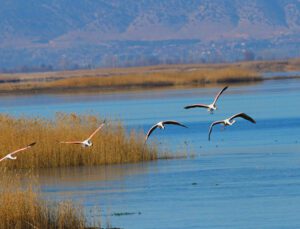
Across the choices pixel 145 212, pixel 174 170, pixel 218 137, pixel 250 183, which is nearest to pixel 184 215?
pixel 145 212

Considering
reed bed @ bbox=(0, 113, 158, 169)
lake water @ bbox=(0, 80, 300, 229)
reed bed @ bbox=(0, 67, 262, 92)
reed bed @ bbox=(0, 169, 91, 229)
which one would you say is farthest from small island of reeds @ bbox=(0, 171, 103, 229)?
reed bed @ bbox=(0, 67, 262, 92)

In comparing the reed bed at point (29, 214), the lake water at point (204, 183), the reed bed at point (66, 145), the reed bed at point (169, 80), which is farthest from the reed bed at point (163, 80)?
the reed bed at point (29, 214)

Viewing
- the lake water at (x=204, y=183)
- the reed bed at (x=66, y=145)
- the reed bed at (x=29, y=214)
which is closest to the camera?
the reed bed at (x=29, y=214)

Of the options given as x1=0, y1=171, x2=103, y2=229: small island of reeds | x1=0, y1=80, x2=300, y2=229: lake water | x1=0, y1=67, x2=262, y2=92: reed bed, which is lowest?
x1=0, y1=80, x2=300, y2=229: lake water

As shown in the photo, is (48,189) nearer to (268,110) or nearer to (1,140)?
(1,140)

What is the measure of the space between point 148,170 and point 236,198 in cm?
562

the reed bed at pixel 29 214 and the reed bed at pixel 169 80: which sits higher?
the reed bed at pixel 169 80

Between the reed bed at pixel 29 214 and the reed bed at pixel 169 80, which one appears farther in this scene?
the reed bed at pixel 169 80

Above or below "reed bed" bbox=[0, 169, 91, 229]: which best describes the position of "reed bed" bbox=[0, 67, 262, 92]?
above

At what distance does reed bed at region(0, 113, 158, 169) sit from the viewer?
2673 cm

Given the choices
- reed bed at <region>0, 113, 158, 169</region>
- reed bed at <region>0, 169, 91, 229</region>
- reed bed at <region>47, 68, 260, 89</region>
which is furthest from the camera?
reed bed at <region>47, 68, 260, 89</region>

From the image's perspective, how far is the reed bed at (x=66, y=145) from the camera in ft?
87.7

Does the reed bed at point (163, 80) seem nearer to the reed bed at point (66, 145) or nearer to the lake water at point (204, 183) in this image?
the lake water at point (204, 183)

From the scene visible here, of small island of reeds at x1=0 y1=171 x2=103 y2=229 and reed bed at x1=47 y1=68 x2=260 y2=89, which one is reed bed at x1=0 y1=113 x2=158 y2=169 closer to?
small island of reeds at x1=0 y1=171 x2=103 y2=229
